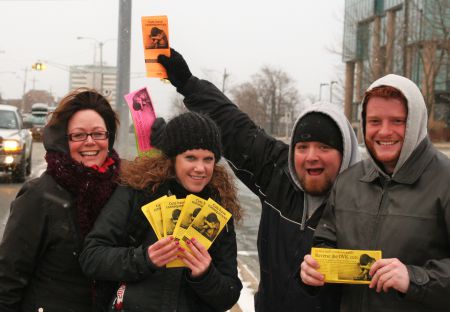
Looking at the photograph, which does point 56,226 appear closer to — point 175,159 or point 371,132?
point 175,159

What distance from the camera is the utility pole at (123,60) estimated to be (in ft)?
28.8

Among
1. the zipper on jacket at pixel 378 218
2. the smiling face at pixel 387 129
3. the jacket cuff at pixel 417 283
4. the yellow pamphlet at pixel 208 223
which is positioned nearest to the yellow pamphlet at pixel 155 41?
the yellow pamphlet at pixel 208 223

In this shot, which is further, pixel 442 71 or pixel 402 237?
pixel 442 71

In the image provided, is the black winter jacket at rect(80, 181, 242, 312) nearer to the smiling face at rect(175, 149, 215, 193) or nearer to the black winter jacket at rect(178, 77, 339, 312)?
the smiling face at rect(175, 149, 215, 193)

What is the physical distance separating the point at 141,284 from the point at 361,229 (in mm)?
990

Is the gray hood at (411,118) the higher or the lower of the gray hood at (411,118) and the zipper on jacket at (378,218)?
the higher

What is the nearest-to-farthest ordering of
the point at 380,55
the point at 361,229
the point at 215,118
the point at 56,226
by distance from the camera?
the point at 361,229 < the point at 56,226 < the point at 215,118 < the point at 380,55

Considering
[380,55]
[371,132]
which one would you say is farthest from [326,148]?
[380,55]

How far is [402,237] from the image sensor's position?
7.97ft

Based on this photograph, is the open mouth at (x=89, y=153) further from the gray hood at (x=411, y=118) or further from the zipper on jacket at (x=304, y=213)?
the gray hood at (x=411, y=118)

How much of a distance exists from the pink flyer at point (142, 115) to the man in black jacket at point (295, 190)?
2.44ft

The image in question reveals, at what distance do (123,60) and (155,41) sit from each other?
5.29 meters

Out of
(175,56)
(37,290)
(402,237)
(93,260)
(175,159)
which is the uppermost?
(175,56)

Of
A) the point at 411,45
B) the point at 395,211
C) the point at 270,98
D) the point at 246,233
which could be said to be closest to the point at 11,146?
the point at 246,233
